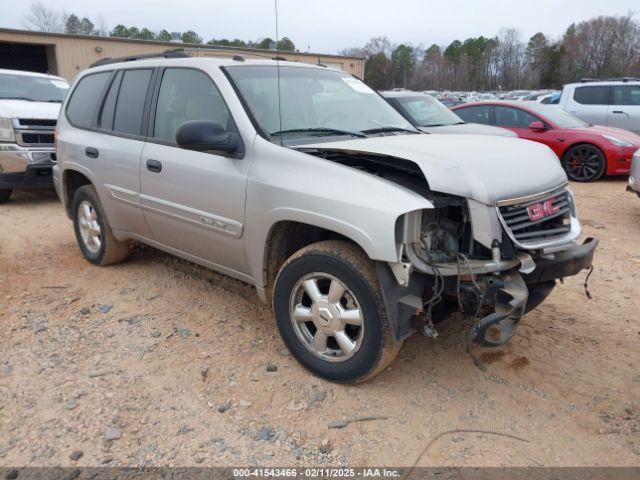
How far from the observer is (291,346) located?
128 inches

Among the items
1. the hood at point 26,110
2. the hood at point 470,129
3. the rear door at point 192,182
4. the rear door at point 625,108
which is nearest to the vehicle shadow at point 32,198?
the hood at point 26,110

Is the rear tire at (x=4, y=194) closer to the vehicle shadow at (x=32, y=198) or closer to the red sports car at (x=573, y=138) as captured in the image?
the vehicle shadow at (x=32, y=198)

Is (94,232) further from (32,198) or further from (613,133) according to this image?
(613,133)

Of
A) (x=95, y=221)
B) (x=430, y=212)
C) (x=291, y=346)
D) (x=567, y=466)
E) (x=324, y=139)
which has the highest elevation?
(x=324, y=139)

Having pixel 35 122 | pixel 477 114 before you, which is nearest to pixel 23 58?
pixel 35 122

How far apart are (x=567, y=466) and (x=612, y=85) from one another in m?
11.4

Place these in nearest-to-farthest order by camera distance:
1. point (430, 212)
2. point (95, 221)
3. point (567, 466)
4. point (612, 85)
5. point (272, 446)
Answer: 1. point (567, 466)
2. point (272, 446)
3. point (430, 212)
4. point (95, 221)
5. point (612, 85)

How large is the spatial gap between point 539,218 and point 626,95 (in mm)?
10598

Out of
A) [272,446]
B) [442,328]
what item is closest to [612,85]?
[442,328]

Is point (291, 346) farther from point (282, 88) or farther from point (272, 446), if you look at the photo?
point (282, 88)

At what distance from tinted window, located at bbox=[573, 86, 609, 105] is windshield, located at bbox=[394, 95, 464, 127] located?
4.58 metres

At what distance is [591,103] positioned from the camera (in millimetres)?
11719

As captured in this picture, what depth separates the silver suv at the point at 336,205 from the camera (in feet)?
8.80

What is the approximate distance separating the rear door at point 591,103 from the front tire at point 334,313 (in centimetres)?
1089
